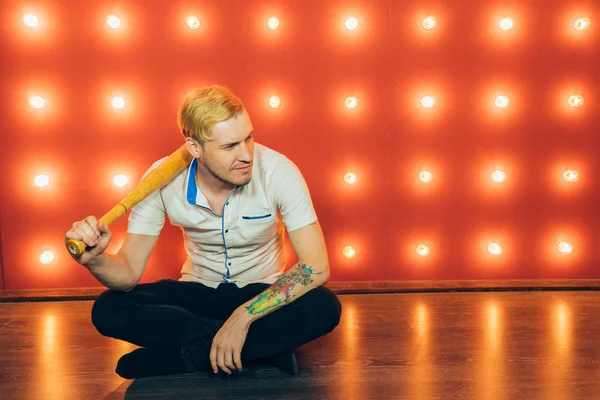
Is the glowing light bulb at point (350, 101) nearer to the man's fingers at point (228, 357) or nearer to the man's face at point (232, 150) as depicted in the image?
the man's face at point (232, 150)

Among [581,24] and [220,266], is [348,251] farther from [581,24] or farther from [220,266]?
[581,24]

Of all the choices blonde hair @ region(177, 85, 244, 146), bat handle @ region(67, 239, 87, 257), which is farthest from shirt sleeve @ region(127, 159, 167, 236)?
bat handle @ region(67, 239, 87, 257)

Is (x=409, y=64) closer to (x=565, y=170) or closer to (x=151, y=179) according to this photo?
(x=565, y=170)

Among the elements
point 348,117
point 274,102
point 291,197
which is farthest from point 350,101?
point 291,197

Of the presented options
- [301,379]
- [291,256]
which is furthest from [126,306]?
[291,256]

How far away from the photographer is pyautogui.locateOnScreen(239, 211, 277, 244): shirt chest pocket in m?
1.98

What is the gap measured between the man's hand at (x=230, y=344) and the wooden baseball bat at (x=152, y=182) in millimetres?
468

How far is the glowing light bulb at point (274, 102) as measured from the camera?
2.58 meters

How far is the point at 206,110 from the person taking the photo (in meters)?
1.81

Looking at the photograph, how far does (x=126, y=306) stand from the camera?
6.04 feet

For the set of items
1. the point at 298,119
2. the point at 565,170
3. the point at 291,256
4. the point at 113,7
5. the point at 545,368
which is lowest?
the point at 545,368

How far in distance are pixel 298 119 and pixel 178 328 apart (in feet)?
3.77

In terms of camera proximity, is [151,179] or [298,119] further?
[298,119]

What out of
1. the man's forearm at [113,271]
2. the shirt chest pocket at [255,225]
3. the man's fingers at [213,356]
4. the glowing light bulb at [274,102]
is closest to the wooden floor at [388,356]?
the man's fingers at [213,356]
